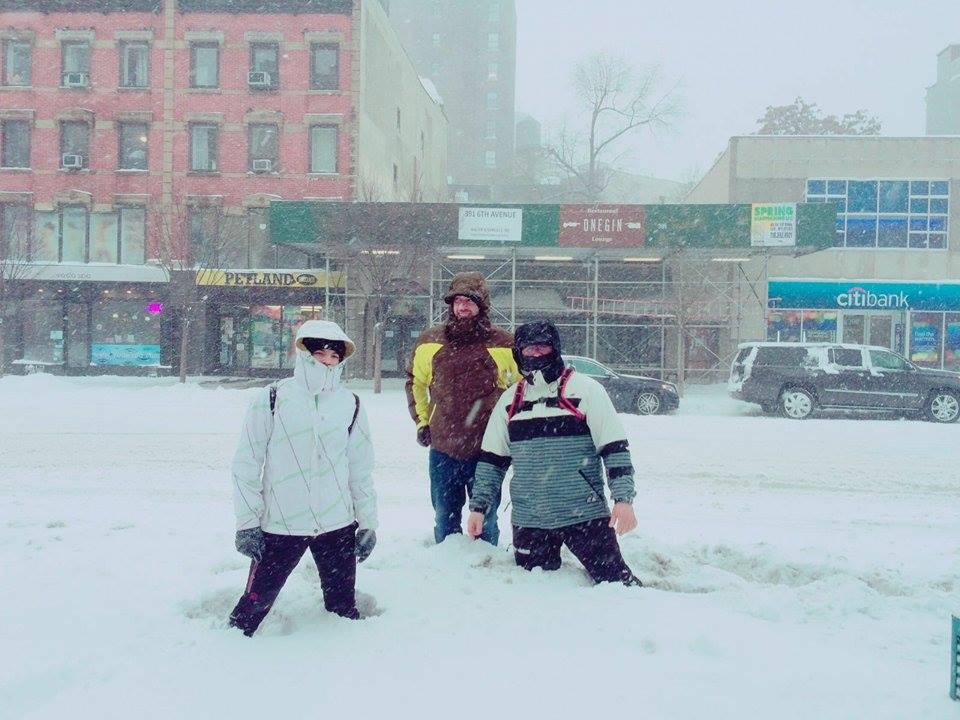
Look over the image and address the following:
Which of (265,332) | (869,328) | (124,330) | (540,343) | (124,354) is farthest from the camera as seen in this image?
(124,354)

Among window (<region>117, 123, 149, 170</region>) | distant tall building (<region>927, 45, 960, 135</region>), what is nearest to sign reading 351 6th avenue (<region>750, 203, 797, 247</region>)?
window (<region>117, 123, 149, 170</region>)

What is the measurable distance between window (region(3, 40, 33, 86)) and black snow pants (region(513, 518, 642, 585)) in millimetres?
31115

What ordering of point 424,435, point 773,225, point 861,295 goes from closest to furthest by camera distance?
point 424,435 → point 773,225 → point 861,295

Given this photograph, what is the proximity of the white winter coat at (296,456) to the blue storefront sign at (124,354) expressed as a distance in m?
26.2

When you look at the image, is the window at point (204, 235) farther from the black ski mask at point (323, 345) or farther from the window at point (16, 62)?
the black ski mask at point (323, 345)

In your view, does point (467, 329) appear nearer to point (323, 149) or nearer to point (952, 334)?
point (323, 149)

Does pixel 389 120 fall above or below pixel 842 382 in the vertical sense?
above

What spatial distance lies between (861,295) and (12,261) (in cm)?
2518

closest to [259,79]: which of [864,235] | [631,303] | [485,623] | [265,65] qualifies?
[265,65]

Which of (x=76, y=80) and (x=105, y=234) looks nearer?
(x=105, y=234)

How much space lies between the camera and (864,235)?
85.9ft

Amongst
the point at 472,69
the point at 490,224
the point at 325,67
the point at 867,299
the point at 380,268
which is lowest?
the point at 867,299

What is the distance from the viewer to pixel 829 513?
769cm

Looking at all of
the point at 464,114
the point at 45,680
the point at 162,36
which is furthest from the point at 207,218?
the point at 464,114
